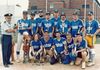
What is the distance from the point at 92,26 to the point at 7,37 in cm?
255

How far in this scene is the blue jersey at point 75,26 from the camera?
10648 millimetres

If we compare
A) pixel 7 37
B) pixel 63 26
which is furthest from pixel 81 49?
pixel 7 37

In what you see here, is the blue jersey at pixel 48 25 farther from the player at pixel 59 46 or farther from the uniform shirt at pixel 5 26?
the uniform shirt at pixel 5 26

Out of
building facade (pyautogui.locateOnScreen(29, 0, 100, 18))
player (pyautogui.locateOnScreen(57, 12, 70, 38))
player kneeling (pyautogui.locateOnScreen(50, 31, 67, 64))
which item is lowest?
player kneeling (pyautogui.locateOnScreen(50, 31, 67, 64))

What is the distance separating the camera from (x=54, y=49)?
10.7 m

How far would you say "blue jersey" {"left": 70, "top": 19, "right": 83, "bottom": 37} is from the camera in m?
10.6

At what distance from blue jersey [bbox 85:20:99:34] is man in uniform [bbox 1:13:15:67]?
2.23 metres

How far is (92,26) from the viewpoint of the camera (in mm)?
10508

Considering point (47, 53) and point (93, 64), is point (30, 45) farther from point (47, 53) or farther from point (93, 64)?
point (93, 64)

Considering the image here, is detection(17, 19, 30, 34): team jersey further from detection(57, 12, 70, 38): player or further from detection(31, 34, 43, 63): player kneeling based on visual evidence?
detection(57, 12, 70, 38): player

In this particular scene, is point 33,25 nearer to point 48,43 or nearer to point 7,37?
point 48,43

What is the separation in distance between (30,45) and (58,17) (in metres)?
1.24

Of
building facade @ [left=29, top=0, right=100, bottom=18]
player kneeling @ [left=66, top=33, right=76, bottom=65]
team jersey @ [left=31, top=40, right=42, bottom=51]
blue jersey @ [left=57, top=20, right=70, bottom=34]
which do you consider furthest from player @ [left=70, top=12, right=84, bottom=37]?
building facade @ [left=29, top=0, right=100, bottom=18]

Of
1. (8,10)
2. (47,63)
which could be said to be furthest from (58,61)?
(8,10)
